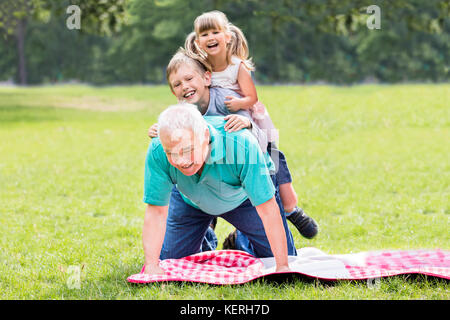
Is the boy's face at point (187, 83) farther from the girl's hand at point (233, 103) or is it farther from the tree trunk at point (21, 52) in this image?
the tree trunk at point (21, 52)

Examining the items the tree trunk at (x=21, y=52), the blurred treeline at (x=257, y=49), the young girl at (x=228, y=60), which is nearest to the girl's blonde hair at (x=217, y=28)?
the young girl at (x=228, y=60)

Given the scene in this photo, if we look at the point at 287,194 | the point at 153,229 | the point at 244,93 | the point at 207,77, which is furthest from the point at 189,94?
the point at 287,194

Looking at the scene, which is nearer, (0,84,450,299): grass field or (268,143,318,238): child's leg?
(0,84,450,299): grass field

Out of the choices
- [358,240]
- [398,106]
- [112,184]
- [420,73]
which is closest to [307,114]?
[398,106]

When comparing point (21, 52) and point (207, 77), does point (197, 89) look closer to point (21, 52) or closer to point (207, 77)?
point (207, 77)

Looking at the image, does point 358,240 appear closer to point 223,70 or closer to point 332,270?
point 332,270

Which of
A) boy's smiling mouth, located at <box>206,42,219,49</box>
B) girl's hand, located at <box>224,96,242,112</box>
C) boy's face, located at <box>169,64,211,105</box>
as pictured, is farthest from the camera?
boy's smiling mouth, located at <box>206,42,219,49</box>

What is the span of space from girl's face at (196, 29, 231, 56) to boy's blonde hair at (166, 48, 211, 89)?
0.15m

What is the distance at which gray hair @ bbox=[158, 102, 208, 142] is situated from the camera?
10.3 ft

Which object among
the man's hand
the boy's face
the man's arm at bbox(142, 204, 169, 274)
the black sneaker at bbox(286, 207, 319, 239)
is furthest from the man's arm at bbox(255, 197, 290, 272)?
the black sneaker at bbox(286, 207, 319, 239)

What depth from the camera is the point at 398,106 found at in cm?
1630

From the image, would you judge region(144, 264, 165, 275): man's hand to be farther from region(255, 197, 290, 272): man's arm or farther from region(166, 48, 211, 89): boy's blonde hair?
region(166, 48, 211, 89): boy's blonde hair

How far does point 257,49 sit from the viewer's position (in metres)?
33.2
